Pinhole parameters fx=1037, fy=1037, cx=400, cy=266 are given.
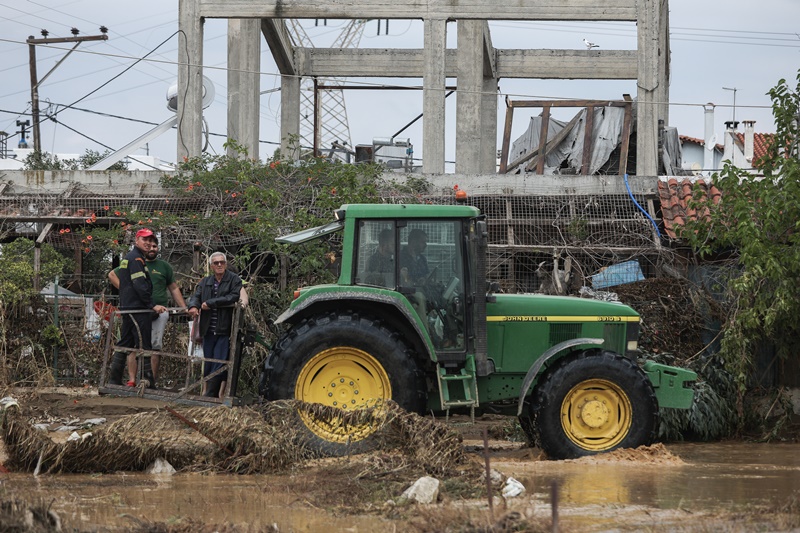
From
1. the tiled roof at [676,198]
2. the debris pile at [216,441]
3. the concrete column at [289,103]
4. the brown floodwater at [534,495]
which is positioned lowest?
the brown floodwater at [534,495]

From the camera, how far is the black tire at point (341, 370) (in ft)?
29.0

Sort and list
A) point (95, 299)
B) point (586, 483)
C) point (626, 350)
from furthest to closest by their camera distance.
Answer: point (95, 299) → point (626, 350) → point (586, 483)

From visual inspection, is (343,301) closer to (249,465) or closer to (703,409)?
(249,465)

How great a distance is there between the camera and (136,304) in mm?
10758

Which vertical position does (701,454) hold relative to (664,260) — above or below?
Answer: below

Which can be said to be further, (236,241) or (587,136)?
(587,136)

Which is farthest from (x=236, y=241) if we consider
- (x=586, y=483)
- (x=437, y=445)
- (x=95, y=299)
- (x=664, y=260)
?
(x=586, y=483)

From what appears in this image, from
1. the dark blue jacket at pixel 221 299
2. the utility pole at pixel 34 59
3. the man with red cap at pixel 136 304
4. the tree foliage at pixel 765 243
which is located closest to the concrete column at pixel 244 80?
the man with red cap at pixel 136 304

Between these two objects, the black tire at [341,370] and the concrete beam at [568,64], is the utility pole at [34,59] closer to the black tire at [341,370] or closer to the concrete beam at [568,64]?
the concrete beam at [568,64]

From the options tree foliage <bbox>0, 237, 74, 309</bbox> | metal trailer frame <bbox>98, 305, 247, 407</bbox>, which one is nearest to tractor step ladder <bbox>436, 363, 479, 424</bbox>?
metal trailer frame <bbox>98, 305, 247, 407</bbox>

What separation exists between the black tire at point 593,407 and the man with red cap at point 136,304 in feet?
12.2

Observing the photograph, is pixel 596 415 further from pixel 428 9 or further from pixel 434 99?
pixel 428 9

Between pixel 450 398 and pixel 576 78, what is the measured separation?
16.4 metres

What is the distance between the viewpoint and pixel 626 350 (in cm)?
980
